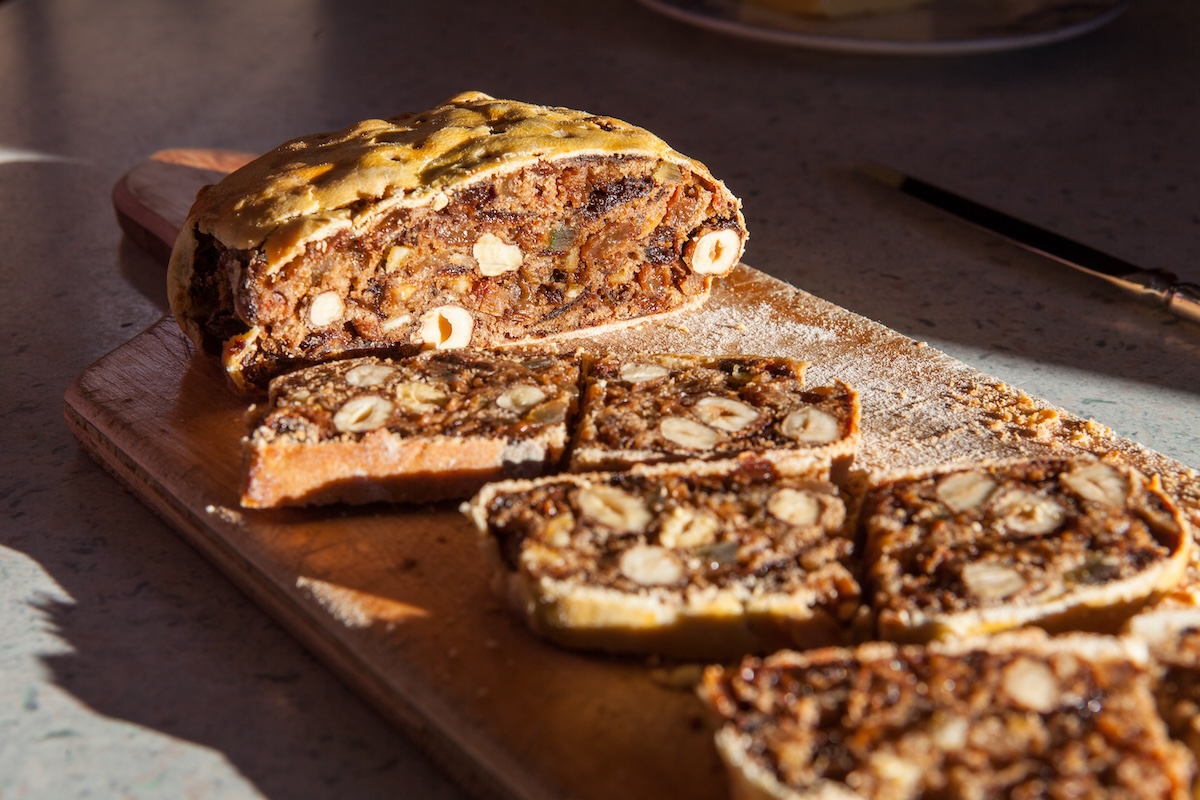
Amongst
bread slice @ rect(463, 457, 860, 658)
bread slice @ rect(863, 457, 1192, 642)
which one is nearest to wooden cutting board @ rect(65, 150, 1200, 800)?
bread slice @ rect(463, 457, 860, 658)

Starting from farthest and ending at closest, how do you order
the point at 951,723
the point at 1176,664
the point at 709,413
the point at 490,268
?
the point at 490,268
the point at 709,413
the point at 1176,664
the point at 951,723

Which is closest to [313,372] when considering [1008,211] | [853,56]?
[1008,211]

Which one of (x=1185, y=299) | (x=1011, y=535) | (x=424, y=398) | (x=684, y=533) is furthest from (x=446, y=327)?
(x=1185, y=299)

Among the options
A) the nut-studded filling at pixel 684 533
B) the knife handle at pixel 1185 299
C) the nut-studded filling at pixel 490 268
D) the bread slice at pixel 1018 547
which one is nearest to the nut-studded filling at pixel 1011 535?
the bread slice at pixel 1018 547

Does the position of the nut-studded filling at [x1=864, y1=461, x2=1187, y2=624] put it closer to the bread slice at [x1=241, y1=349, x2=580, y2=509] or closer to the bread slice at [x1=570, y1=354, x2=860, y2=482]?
the bread slice at [x1=570, y1=354, x2=860, y2=482]

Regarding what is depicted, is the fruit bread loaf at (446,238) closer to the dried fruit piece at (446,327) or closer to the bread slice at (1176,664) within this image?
the dried fruit piece at (446,327)

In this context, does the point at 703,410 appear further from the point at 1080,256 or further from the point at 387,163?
the point at 1080,256
